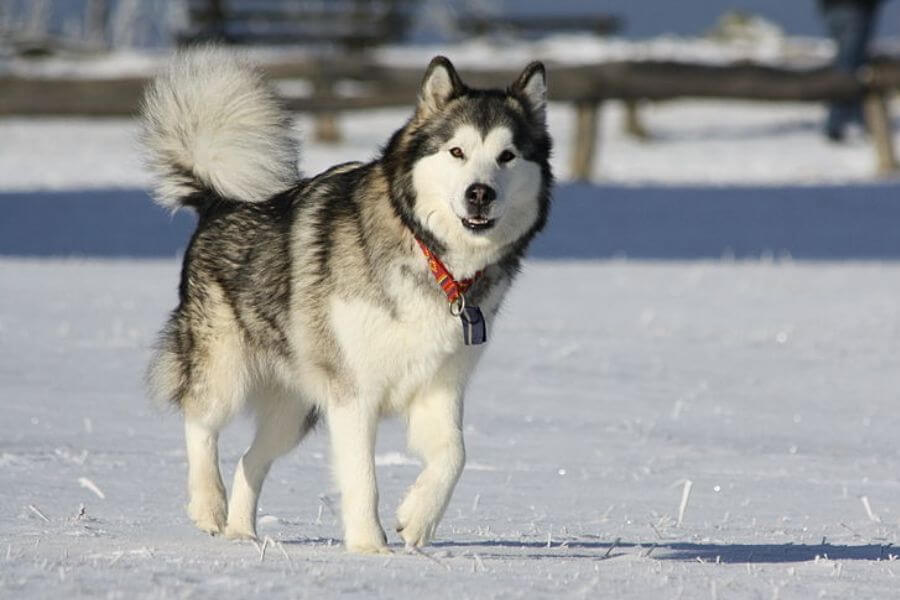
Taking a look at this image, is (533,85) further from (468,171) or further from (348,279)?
(348,279)

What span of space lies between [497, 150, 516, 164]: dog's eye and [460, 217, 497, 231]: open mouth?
195mm

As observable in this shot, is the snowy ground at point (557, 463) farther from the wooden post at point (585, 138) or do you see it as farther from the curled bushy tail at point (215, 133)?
the wooden post at point (585, 138)

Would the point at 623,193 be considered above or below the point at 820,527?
below

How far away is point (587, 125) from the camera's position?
675 inches

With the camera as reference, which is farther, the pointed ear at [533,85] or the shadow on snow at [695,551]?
the pointed ear at [533,85]

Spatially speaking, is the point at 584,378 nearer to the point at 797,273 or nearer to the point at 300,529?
the point at 300,529

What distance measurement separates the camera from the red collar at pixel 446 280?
15.3 ft

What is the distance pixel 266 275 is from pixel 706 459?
2264 mm

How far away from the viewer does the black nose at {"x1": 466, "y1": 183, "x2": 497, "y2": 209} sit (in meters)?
4.64

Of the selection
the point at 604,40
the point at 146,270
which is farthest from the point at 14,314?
the point at 604,40

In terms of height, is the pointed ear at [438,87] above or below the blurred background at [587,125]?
above

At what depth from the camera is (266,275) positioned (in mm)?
5102

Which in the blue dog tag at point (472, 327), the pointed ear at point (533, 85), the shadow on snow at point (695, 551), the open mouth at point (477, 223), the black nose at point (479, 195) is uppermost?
the pointed ear at point (533, 85)

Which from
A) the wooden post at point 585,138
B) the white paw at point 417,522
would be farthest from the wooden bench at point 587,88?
the white paw at point 417,522
